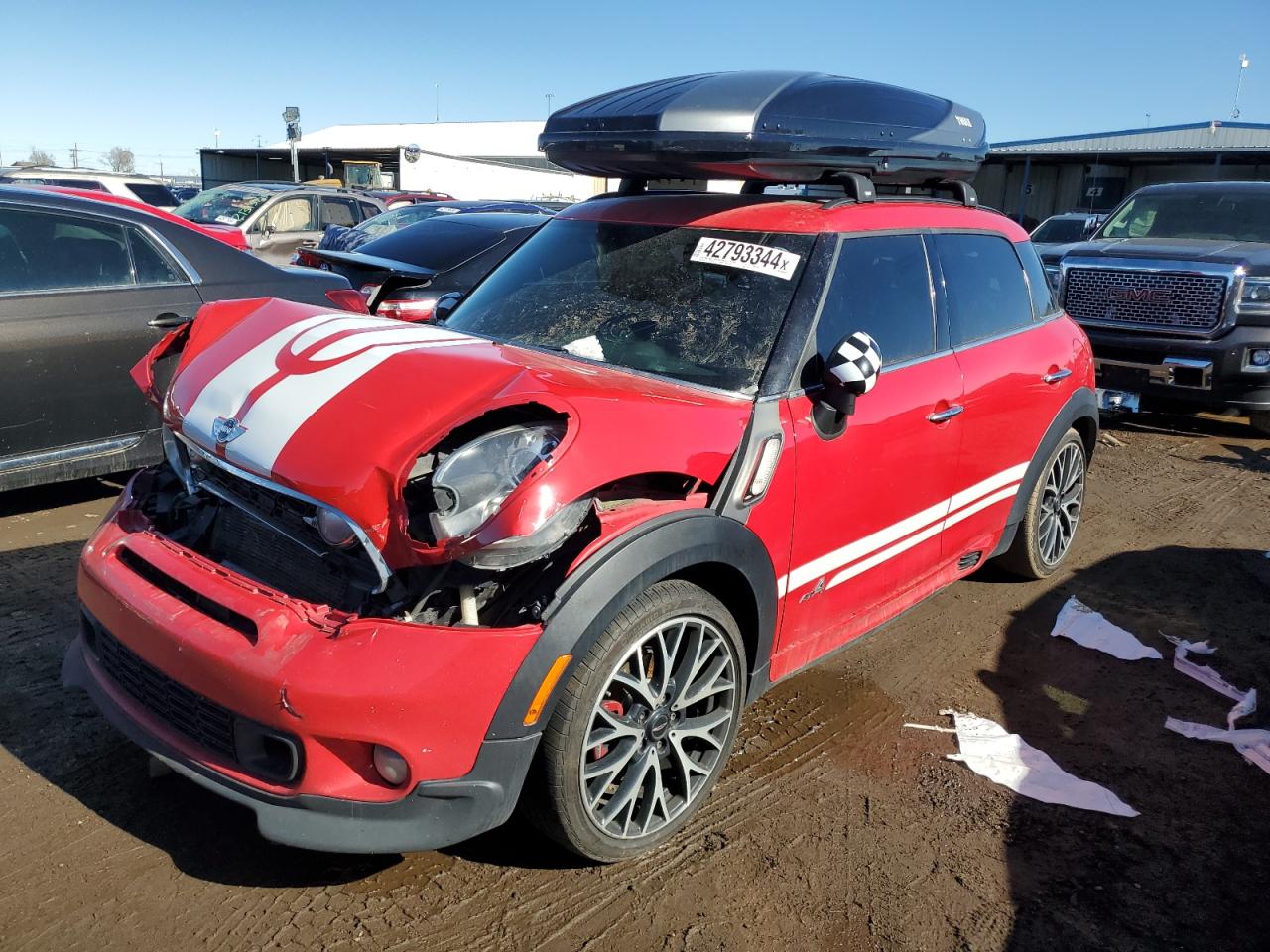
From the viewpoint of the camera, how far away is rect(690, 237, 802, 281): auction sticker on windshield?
3.36m

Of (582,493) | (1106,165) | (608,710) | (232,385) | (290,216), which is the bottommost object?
(608,710)

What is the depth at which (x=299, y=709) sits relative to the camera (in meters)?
2.28

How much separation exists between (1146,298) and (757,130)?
668 cm

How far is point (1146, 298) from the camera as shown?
862cm

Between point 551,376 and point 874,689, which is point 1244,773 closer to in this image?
point 874,689

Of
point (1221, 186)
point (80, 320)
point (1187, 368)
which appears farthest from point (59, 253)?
point (1221, 186)

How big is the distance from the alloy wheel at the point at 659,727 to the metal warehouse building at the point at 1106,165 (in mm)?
28798

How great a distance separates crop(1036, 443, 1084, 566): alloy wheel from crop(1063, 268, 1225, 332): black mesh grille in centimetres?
397

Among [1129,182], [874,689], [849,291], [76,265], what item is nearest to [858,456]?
[849,291]

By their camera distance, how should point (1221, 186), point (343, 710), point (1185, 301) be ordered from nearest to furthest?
point (343, 710) → point (1185, 301) → point (1221, 186)

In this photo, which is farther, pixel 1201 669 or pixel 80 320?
pixel 80 320

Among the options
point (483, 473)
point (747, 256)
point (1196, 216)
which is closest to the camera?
point (483, 473)

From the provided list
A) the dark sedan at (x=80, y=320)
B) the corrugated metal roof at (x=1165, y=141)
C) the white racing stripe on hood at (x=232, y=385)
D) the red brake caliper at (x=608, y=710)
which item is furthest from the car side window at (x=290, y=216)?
the corrugated metal roof at (x=1165, y=141)

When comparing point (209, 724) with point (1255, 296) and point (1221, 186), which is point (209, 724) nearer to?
point (1255, 296)
